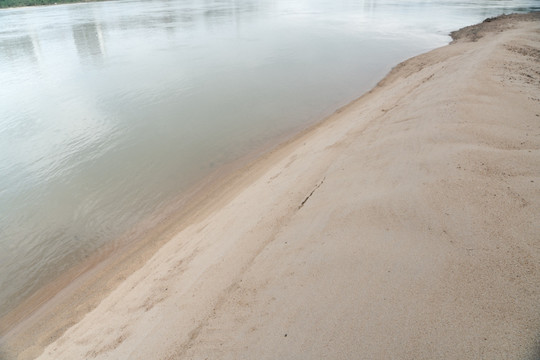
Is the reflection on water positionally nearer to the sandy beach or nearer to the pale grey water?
the pale grey water

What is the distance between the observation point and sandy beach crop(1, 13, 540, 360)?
2.42m

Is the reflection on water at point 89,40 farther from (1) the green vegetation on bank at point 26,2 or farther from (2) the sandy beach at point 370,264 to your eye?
(1) the green vegetation on bank at point 26,2

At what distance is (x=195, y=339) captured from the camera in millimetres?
3076

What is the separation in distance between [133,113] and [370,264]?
13.9 meters

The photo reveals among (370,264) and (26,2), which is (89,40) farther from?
(26,2)

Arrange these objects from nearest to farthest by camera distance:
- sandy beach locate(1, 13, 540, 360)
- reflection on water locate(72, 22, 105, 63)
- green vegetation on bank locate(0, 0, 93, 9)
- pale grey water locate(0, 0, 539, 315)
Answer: sandy beach locate(1, 13, 540, 360) → pale grey water locate(0, 0, 539, 315) → reflection on water locate(72, 22, 105, 63) → green vegetation on bank locate(0, 0, 93, 9)

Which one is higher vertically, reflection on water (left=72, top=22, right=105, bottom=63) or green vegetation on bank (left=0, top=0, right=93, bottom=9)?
green vegetation on bank (left=0, top=0, right=93, bottom=9)

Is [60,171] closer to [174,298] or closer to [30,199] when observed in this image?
[30,199]

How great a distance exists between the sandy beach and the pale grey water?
286cm

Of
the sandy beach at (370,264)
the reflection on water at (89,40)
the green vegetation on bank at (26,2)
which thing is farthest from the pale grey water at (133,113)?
the green vegetation on bank at (26,2)

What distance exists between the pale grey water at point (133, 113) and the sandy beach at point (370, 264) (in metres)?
2.86

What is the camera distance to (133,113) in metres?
14.1

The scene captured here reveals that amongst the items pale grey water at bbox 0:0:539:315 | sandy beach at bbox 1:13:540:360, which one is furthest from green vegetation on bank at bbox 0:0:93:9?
sandy beach at bbox 1:13:540:360

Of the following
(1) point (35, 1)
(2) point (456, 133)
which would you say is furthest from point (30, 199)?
(1) point (35, 1)
